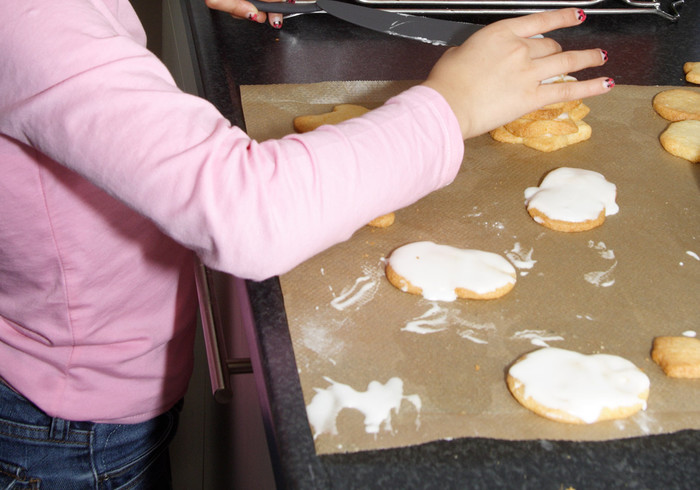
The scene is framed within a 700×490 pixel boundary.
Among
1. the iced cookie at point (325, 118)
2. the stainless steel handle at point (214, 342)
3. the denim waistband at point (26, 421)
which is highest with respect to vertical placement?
the iced cookie at point (325, 118)

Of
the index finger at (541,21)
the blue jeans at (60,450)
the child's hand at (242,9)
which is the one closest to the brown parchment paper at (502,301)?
the index finger at (541,21)

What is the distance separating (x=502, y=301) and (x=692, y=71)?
630mm

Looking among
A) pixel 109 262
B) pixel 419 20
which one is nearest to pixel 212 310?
pixel 109 262

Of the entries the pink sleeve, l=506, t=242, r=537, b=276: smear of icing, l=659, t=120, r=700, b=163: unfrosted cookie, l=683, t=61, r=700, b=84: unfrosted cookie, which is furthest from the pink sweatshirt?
l=683, t=61, r=700, b=84: unfrosted cookie

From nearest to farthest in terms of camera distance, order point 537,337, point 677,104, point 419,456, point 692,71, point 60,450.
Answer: point 419,456, point 537,337, point 60,450, point 677,104, point 692,71

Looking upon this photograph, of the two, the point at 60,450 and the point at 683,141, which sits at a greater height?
the point at 683,141

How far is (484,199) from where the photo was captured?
0.80m

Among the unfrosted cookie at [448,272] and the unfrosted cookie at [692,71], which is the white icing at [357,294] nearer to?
the unfrosted cookie at [448,272]

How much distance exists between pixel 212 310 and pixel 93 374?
17cm

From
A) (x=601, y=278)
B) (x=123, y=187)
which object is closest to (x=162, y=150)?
(x=123, y=187)

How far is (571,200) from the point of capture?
0.79 m

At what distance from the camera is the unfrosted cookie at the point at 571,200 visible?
0.77 meters

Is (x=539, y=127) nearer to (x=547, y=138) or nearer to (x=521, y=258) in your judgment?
(x=547, y=138)

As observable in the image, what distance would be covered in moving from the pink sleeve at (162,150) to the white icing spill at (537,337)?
7.2 inches
